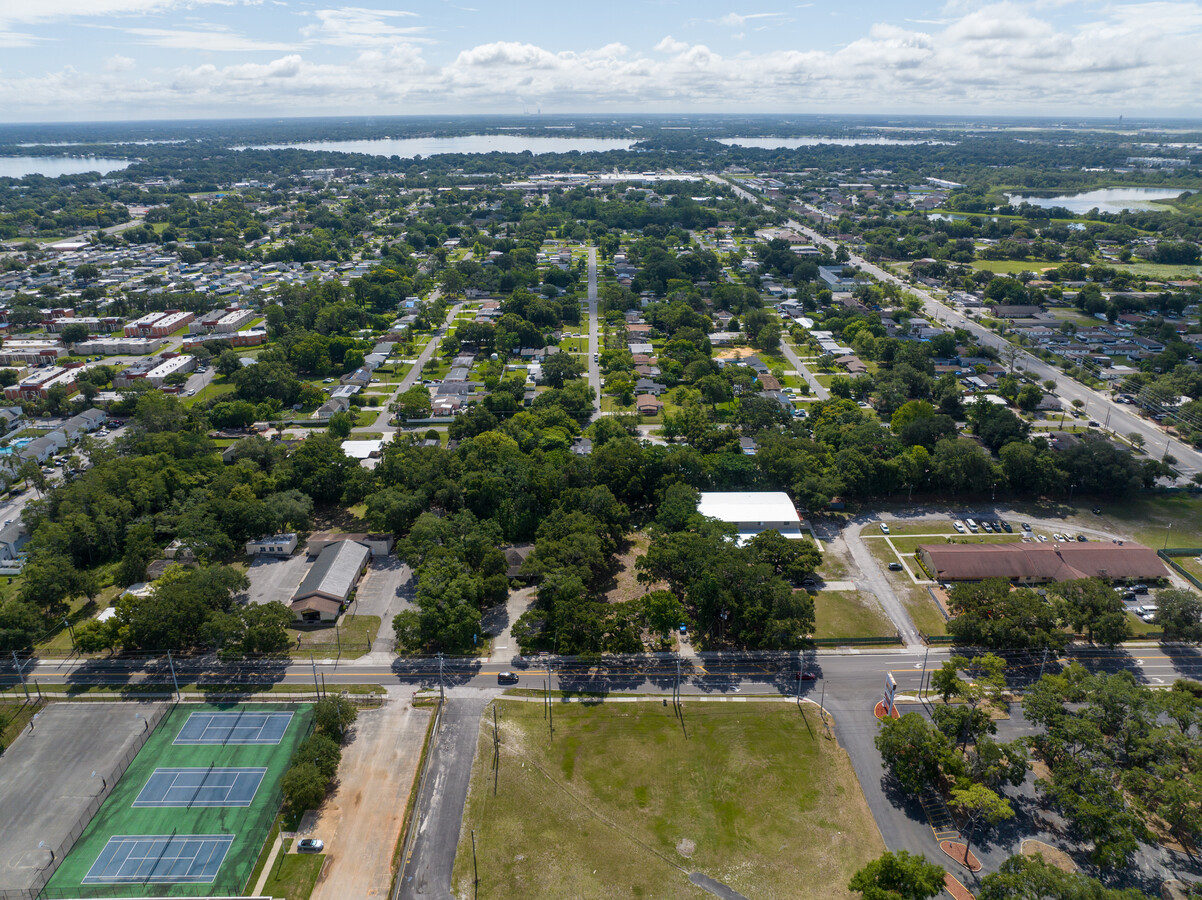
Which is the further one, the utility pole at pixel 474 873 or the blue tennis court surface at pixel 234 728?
the blue tennis court surface at pixel 234 728

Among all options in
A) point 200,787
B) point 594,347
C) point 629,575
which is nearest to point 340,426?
point 629,575

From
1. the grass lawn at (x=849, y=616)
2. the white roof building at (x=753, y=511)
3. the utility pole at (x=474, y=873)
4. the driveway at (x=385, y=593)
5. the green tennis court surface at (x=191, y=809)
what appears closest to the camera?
the utility pole at (x=474, y=873)

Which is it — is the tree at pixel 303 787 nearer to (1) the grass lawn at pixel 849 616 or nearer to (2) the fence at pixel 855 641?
(2) the fence at pixel 855 641

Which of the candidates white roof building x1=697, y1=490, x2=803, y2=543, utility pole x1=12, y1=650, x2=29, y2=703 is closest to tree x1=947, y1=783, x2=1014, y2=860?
white roof building x1=697, y1=490, x2=803, y2=543

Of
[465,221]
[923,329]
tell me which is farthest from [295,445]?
[465,221]

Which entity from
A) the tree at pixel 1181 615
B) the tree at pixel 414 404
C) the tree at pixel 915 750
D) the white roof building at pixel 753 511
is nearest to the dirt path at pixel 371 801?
the tree at pixel 915 750

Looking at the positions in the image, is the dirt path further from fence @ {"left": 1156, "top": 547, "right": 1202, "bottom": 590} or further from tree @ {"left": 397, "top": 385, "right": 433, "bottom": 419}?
fence @ {"left": 1156, "top": 547, "right": 1202, "bottom": 590}

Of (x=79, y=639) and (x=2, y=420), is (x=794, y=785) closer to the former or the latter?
(x=79, y=639)
